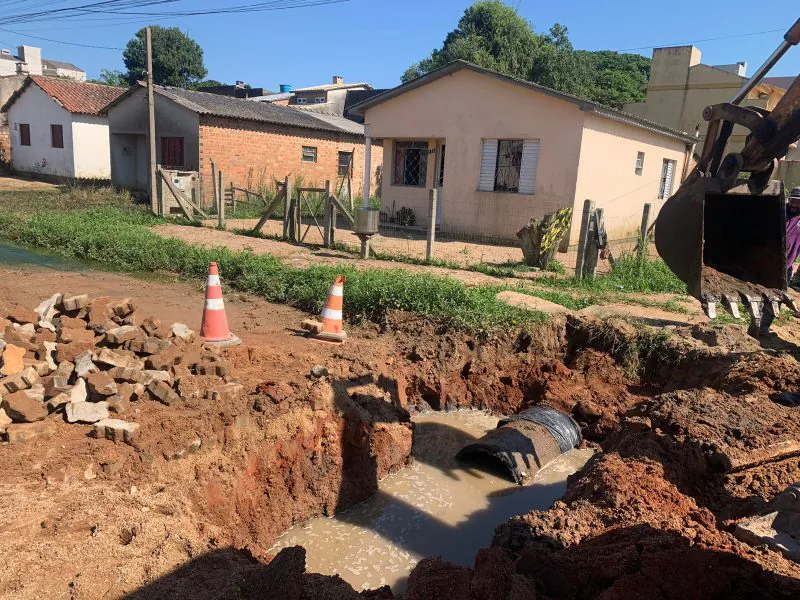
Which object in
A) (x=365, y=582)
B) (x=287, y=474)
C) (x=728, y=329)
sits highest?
(x=728, y=329)

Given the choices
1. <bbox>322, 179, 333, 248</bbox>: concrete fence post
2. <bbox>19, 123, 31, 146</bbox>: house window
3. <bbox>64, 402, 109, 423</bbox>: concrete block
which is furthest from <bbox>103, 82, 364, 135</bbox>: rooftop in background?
<bbox>64, 402, 109, 423</bbox>: concrete block

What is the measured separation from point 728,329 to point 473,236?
8.88 metres

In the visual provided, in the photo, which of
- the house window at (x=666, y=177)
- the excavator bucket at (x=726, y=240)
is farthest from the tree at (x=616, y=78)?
the excavator bucket at (x=726, y=240)

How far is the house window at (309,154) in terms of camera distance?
2407 cm

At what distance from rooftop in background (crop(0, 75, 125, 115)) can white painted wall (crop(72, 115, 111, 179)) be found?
0.47 m

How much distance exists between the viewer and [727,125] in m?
4.46

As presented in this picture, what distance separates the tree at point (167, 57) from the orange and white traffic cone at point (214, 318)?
168ft

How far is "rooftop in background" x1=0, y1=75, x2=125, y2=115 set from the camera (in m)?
26.6

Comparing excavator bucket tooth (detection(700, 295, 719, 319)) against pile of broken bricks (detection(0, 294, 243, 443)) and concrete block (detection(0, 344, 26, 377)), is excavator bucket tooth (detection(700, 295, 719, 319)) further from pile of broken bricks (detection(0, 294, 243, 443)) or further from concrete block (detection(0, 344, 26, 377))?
concrete block (detection(0, 344, 26, 377))

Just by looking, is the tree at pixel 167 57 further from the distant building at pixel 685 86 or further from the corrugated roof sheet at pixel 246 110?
the distant building at pixel 685 86

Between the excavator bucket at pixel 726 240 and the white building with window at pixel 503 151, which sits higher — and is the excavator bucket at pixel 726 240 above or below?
below

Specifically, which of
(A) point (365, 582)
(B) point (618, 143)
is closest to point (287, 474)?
(A) point (365, 582)

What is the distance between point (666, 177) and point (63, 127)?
2621 centimetres

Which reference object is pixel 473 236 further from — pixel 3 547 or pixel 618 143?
pixel 3 547
